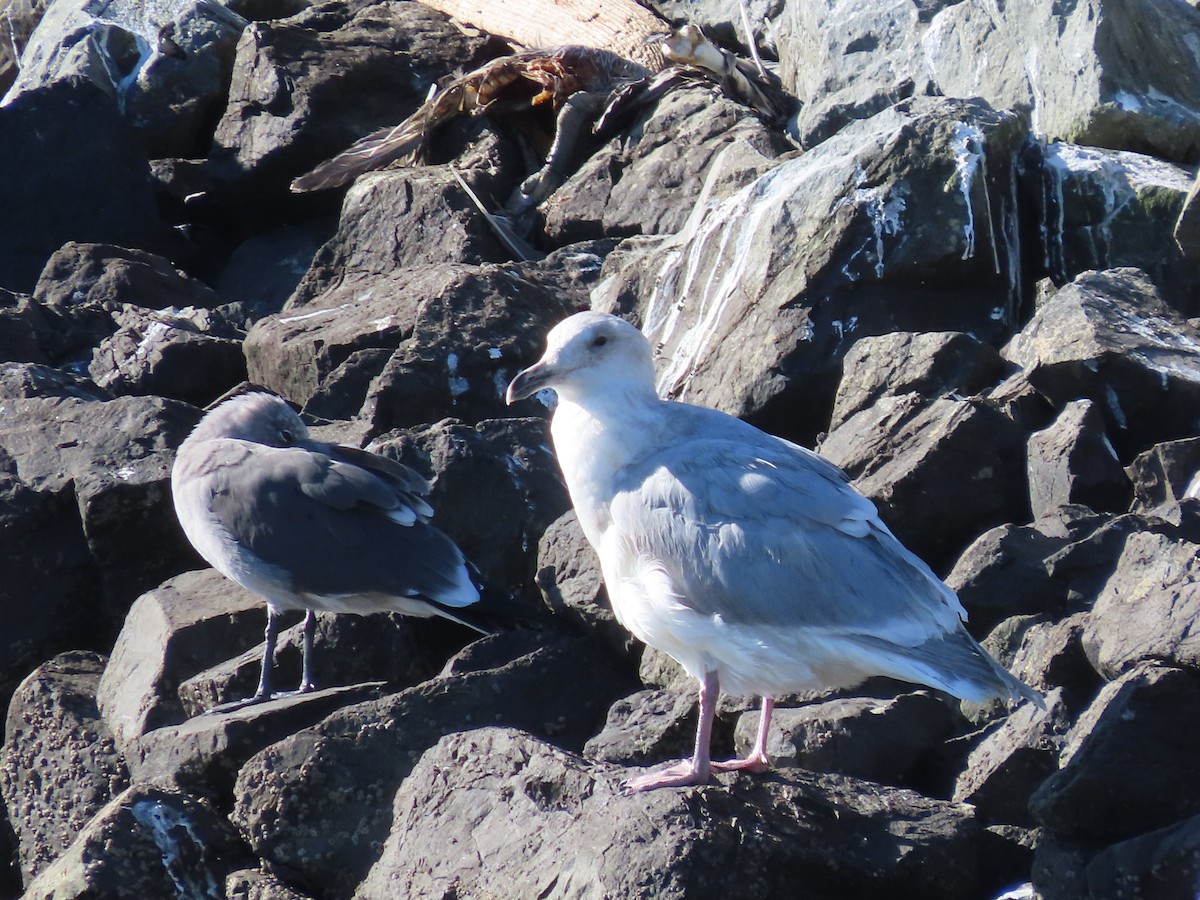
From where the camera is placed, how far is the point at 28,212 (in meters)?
12.1

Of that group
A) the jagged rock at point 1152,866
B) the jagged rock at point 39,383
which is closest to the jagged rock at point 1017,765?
the jagged rock at point 1152,866

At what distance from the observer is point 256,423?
709cm

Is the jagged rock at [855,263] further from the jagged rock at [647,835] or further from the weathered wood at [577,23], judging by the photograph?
the weathered wood at [577,23]

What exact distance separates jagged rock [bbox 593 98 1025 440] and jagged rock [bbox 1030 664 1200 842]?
127 inches

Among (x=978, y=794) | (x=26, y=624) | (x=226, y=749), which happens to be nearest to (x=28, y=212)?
(x=26, y=624)

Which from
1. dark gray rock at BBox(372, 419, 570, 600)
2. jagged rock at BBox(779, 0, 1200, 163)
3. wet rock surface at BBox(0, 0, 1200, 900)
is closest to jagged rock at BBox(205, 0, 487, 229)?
wet rock surface at BBox(0, 0, 1200, 900)

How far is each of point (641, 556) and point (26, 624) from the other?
4.03m

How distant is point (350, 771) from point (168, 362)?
15.1 feet

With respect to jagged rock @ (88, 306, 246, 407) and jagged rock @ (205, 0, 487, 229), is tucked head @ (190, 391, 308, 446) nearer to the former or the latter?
jagged rock @ (88, 306, 246, 407)

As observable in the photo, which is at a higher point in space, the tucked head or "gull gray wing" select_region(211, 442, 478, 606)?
the tucked head

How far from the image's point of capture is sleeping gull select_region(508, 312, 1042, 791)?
4.74 metres

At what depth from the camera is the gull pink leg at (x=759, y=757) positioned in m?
4.86

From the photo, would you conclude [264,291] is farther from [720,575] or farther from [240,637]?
[720,575]

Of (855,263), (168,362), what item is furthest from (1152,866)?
(168,362)
